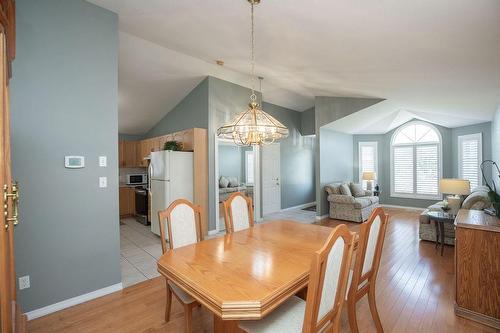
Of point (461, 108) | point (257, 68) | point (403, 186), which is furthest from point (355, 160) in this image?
point (257, 68)

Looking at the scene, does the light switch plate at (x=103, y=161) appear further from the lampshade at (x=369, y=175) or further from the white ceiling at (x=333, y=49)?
the lampshade at (x=369, y=175)

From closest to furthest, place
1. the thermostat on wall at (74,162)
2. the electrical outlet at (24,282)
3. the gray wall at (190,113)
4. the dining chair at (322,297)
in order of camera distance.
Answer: the dining chair at (322,297), the electrical outlet at (24,282), the thermostat on wall at (74,162), the gray wall at (190,113)

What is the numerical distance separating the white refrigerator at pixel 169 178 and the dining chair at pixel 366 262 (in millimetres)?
3363

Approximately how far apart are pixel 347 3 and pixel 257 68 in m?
2.32

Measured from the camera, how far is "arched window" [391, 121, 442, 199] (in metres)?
6.47

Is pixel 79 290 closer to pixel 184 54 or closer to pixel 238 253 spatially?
pixel 238 253

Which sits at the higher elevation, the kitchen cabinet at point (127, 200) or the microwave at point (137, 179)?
the microwave at point (137, 179)

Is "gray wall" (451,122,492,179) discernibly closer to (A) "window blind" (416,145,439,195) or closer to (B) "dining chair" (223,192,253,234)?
(A) "window blind" (416,145,439,195)

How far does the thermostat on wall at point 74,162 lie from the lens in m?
2.40

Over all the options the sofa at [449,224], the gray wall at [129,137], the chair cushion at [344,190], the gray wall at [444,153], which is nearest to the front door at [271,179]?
the chair cushion at [344,190]

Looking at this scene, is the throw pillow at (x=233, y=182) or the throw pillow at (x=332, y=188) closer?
the throw pillow at (x=332, y=188)

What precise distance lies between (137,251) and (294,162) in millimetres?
4966

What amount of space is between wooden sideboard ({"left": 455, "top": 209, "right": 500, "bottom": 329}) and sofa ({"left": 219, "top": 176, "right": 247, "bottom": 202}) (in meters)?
4.45

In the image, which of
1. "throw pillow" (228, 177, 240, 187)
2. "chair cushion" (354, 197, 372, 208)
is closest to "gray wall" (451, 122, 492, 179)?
"chair cushion" (354, 197, 372, 208)
